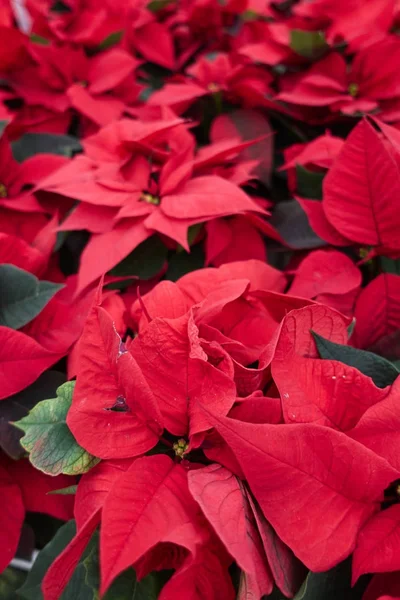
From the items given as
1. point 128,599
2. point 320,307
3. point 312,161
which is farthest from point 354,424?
point 312,161

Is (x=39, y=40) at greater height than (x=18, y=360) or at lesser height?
greater

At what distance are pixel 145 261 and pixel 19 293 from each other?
0.14 meters

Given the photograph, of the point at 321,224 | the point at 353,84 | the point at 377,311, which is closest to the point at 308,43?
the point at 353,84

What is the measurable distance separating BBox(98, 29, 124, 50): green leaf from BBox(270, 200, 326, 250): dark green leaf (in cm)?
42

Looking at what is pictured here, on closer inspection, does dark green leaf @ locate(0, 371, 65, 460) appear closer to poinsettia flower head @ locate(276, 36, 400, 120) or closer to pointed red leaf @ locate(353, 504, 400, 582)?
pointed red leaf @ locate(353, 504, 400, 582)

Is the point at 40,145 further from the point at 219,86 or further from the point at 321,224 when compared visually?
the point at 321,224

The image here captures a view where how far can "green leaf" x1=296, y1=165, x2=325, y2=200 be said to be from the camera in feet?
2.09

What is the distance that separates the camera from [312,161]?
2.10 ft

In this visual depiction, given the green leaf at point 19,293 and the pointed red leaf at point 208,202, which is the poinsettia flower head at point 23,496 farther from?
the pointed red leaf at point 208,202

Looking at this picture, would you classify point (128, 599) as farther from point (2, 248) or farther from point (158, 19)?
point (158, 19)

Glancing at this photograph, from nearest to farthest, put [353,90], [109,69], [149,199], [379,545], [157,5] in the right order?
[379,545] → [149,199] → [353,90] → [109,69] → [157,5]

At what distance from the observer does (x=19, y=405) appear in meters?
0.51

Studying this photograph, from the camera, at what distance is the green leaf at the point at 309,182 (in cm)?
64

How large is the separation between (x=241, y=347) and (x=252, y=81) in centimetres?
52
